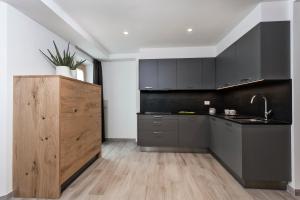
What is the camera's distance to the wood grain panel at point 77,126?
2385mm

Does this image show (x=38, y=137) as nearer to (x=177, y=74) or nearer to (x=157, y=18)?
(x=157, y=18)

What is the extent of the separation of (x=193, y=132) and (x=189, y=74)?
1.37 m

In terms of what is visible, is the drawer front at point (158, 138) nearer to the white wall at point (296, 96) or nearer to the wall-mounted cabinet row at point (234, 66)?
the wall-mounted cabinet row at point (234, 66)

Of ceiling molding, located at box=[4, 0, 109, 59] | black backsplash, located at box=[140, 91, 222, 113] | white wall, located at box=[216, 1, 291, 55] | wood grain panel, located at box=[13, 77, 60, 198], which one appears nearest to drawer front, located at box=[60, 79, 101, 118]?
wood grain panel, located at box=[13, 77, 60, 198]

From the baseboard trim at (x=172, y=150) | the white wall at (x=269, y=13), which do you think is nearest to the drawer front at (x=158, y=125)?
the baseboard trim at (x=172, y=150)

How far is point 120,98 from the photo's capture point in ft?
17.4

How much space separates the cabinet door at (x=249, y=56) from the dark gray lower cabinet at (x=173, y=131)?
149 cm

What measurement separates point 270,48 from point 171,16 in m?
1.48

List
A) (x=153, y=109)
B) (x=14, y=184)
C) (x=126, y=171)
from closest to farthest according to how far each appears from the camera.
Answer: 1. (x=14, y=184)
2. (x=126, y=171)
3. (x=153, y=109)

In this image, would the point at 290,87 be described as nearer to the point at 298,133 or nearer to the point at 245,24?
the point at 298,133

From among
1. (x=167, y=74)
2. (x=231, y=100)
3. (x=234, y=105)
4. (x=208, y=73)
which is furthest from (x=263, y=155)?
(x=167, y=74)

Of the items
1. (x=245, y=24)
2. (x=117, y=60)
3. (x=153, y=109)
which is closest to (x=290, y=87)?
(x=245, y=24)

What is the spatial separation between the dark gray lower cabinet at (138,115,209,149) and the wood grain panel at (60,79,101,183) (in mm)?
1088

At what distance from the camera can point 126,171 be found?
306 cm
